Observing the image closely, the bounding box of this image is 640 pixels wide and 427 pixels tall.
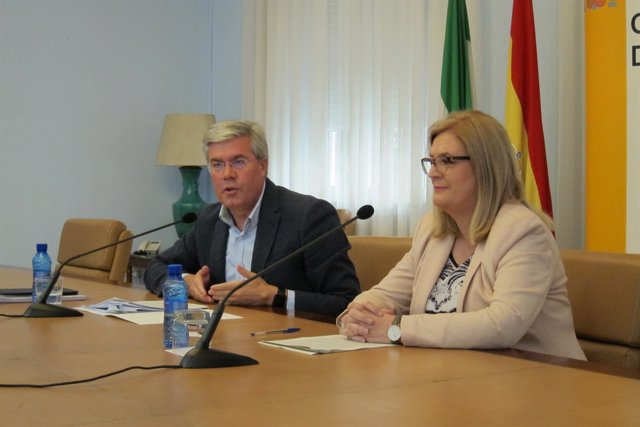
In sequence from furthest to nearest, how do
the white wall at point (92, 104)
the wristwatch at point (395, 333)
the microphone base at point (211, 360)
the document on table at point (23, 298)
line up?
the white wall at point (92, 104) → the document on table at point (23, 298) → the wristwatch at point (395, 333) → the microphone base at point (211, 360)

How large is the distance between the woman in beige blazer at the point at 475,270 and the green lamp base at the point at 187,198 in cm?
393

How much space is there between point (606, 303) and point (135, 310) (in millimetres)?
1347

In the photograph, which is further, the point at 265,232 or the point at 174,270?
the point at 265,232

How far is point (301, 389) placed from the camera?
5.13 feet

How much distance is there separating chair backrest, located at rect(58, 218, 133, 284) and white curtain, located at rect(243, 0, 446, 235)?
1859 millimetres

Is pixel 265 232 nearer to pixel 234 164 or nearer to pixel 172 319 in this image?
pixel 234 164

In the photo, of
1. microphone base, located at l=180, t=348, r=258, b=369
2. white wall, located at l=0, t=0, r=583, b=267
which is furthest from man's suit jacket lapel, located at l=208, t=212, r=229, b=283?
white wall, located at l=0, t=0, r=583, b=267

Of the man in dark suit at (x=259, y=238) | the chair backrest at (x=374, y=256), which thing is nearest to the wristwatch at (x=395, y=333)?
the man in dark suit at (x=259, y=238)

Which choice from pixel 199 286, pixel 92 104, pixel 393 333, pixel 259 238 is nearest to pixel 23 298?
pixel 199 286

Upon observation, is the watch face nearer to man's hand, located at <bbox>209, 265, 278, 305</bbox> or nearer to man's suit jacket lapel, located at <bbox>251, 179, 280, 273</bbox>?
man's hand, located at <bbox>209, 265, 278, 305</bbox>

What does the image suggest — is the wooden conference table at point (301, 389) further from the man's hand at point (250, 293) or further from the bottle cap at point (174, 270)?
the man's hand at point (250, 293)

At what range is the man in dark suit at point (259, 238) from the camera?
2967mm

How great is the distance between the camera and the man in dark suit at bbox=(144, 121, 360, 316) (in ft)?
9.73

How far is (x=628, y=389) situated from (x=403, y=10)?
13.4 feet
